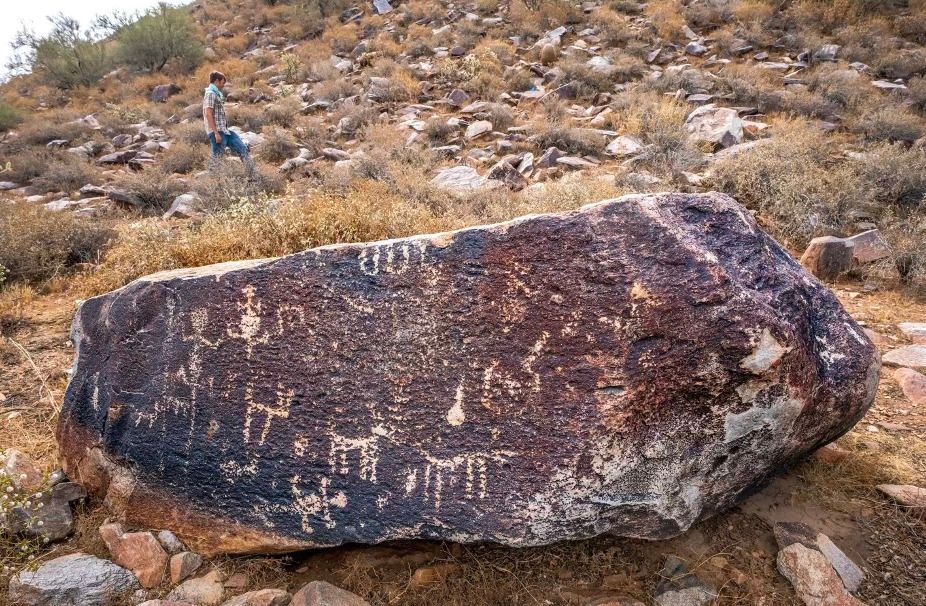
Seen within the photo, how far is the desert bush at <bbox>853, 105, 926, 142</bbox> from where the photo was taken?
21.4ft

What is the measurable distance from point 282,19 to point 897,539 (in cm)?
1942

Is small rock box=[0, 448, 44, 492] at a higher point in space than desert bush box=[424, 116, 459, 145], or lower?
lower

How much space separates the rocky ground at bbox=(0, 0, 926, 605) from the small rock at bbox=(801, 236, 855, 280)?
0.02 metres

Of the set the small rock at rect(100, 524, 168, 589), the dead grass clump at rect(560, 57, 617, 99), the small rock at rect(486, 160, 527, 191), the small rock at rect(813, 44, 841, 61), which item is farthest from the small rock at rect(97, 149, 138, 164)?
the small rock at rect(813, 44, 841, 61)

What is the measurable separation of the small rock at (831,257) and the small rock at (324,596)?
4.32 m

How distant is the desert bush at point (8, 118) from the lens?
11742 mm

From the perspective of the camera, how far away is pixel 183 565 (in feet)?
6.12

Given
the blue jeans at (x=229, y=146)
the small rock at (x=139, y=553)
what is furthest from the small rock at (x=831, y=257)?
the blue jeans at (x=229, y=146)

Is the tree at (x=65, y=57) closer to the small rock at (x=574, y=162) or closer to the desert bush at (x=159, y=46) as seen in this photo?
the desert bush at (x=159, y=46)

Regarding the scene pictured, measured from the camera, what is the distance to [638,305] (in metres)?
1.58

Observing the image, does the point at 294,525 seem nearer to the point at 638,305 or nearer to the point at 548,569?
the point at 548,569

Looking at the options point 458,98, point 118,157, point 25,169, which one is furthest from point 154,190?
point 458,98

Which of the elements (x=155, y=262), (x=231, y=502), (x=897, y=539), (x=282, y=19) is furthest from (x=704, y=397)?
(x=282, y=19)

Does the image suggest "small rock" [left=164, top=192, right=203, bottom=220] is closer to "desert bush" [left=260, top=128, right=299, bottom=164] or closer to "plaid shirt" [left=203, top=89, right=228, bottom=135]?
"plaid shirt" [left=203, top=89, right=228, bottom=135]
